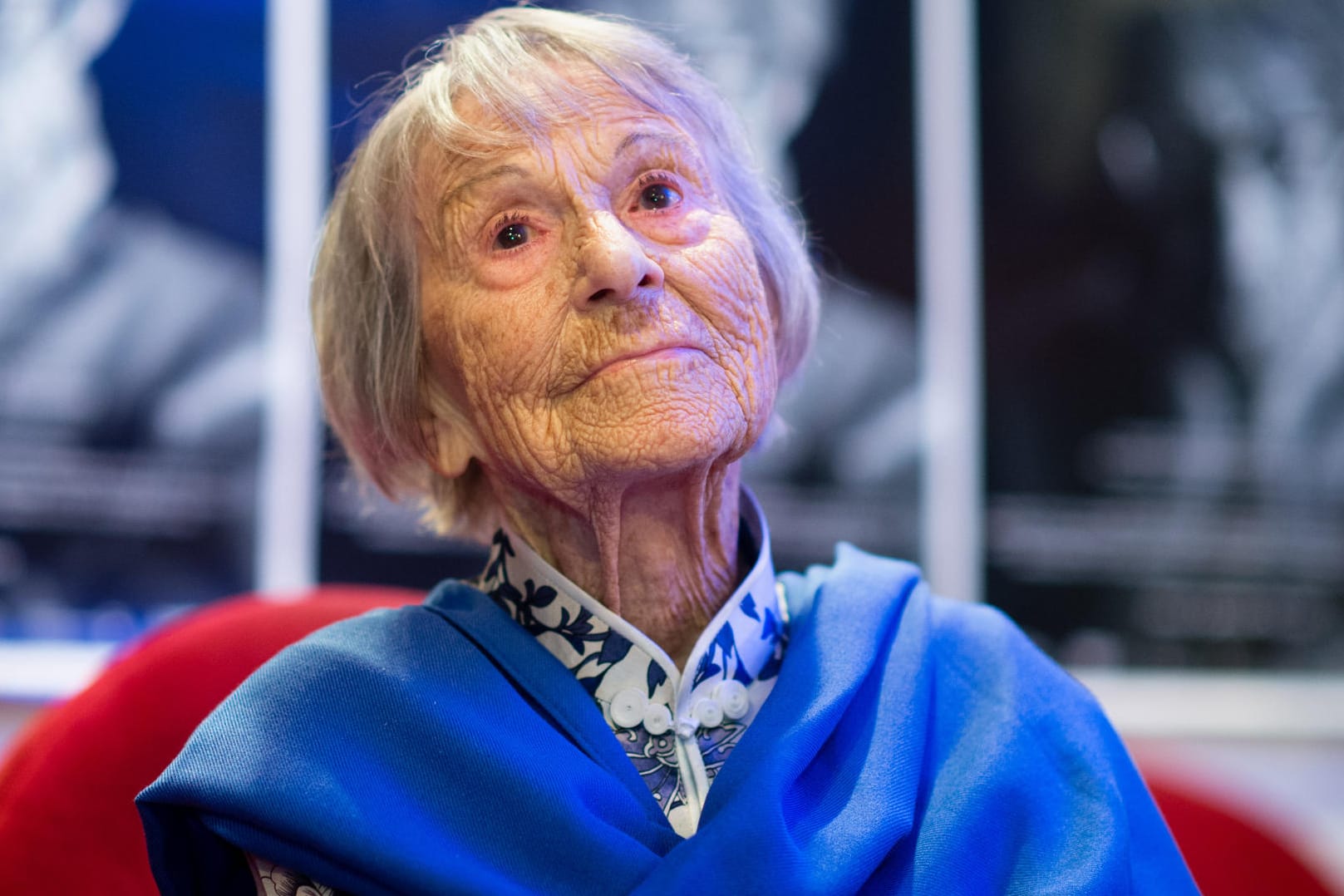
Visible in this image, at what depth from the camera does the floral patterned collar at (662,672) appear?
1.17 m

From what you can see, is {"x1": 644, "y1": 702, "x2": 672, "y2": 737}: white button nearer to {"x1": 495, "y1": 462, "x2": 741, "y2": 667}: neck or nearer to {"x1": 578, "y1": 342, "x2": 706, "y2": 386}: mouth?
{"x1": 495, "y1": 462, "x2": 741, "y2": 667}: neck

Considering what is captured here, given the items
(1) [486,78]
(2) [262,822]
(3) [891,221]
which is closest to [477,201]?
(1) [486,78]

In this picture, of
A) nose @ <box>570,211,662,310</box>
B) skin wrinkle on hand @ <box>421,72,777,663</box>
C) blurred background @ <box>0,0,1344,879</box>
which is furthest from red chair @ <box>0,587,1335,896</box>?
blurred background @ <box>0,0,1344,879</box>

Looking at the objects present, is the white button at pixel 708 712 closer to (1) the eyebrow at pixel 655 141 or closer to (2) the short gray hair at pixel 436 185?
(2) the short gray hair at pixel 436 185

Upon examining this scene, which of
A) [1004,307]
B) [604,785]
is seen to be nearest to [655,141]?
[604,785]

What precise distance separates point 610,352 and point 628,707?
0.34m

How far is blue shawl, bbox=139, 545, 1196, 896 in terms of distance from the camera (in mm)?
1020

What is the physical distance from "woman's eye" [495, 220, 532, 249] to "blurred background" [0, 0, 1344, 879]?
4.76 feet

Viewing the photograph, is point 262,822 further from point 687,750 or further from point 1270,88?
point 1270,88

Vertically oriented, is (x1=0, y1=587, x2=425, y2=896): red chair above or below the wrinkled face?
below

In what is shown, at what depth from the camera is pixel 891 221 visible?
2.76 meters

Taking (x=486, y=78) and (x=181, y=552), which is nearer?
(x=486, y=78)

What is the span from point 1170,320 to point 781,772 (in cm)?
211

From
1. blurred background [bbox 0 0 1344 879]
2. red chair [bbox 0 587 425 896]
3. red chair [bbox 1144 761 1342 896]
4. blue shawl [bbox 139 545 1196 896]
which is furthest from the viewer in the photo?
blurred background [bbox 0 0 1344 879]
